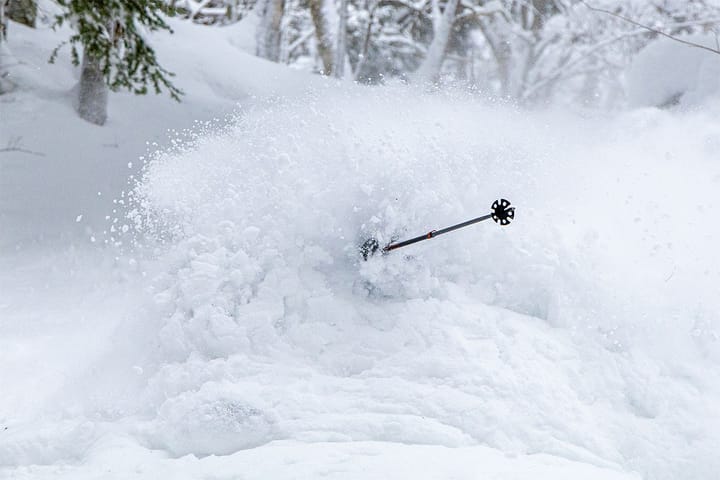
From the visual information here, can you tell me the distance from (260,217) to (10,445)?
2155 millimetres

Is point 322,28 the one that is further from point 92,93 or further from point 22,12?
point 92,93

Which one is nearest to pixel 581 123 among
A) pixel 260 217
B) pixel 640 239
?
pixel 640 239

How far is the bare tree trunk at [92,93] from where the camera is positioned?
9.15 meters

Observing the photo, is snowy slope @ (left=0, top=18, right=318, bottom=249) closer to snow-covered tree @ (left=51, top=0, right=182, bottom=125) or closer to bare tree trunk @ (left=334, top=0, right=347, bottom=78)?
snow-covered tree @ (left=51, top=0, right=182, bottom=125)

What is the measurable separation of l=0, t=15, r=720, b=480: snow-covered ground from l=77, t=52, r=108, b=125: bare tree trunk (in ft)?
5.90

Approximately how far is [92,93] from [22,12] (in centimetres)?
237

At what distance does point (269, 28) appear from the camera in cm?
1416

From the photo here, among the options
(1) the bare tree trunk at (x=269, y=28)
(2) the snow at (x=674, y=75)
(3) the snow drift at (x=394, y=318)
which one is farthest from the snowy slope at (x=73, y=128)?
(2) the snow at (x=674, y=75)

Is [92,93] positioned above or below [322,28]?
below

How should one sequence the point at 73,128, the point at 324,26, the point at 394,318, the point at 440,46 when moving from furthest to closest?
1. the point at 324,26
2. the point at 440,46
3. the point at 73,128
4. the point at 394,318

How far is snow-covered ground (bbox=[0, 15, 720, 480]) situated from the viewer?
12.8 feet

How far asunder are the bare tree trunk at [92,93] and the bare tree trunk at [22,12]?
198 cm

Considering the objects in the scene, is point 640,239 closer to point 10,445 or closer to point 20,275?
point 10,445

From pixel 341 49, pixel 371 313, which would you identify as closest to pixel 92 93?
pixel 371 313
